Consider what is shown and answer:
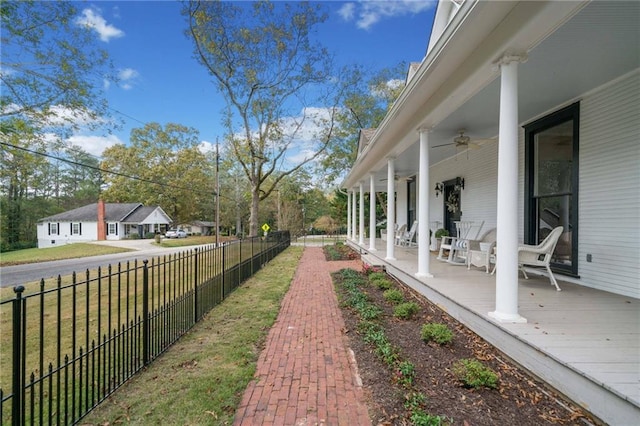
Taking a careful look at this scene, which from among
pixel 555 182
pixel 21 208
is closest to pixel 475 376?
pixel 555 182

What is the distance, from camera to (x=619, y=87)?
4.03 meters

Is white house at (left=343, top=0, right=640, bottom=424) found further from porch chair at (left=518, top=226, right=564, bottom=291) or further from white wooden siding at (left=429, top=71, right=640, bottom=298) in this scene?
porch chair at (left=518, top=226, right=564, bottom=291)

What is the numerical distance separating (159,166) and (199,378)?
36.9 metres

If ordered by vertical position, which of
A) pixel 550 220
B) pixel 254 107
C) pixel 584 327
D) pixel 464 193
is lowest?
pixel 584 327

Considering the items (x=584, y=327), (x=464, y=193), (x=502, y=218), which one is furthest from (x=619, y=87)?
(x=464, y=193)

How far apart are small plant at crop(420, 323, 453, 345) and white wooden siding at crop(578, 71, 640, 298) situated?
2.65m

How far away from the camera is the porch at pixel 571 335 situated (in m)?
1.95

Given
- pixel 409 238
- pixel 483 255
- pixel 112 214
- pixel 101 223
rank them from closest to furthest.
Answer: pixel 483 255 → pixel 409 238 → pixel 101 223 → pixel 112 214

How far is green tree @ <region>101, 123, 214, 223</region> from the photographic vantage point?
3588cm

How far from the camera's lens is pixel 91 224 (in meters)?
35.3

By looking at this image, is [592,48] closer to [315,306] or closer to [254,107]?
[315,306]

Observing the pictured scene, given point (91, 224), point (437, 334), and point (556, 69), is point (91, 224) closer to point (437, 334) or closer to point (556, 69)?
point (437, 334)

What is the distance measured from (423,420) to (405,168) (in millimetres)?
9656

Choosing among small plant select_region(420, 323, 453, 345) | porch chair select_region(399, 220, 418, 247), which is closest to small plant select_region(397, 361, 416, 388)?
small plant select_region(420, 323, 453, 345)
